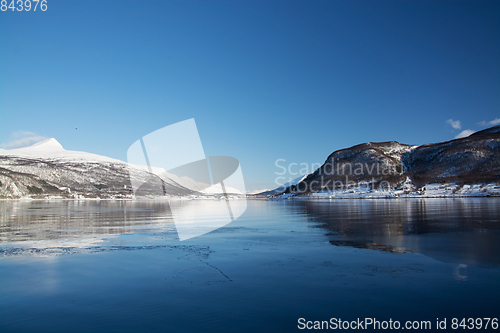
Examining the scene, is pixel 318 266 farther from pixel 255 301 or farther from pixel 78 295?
pixel 78 295

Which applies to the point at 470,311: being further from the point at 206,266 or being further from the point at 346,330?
the point at 206,266

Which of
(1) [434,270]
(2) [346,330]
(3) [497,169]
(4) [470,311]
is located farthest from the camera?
(3) [497,169]

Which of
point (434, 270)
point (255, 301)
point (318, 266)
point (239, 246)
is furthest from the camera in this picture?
point (239, 246)

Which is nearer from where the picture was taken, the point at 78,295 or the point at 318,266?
the point at 78,295

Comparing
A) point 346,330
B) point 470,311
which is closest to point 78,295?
point 346,330

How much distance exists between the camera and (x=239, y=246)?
73.2 feet

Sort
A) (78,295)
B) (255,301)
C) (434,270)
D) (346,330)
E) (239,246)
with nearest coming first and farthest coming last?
1. (346,330)
2. (255,301)
3. (78,295)
4. (434,270)
5. (239,246)

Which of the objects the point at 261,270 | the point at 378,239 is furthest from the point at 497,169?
the point at 261,270

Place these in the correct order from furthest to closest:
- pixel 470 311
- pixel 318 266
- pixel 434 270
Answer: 1. pixel 318 266
2. pixel 434 270
3. pixel 470 311

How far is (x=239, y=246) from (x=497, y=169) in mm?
224230

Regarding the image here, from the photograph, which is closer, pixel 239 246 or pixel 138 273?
pixel 138 273

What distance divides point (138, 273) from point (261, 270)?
19.7ft

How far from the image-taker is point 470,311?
9633mm

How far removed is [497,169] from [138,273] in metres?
233
